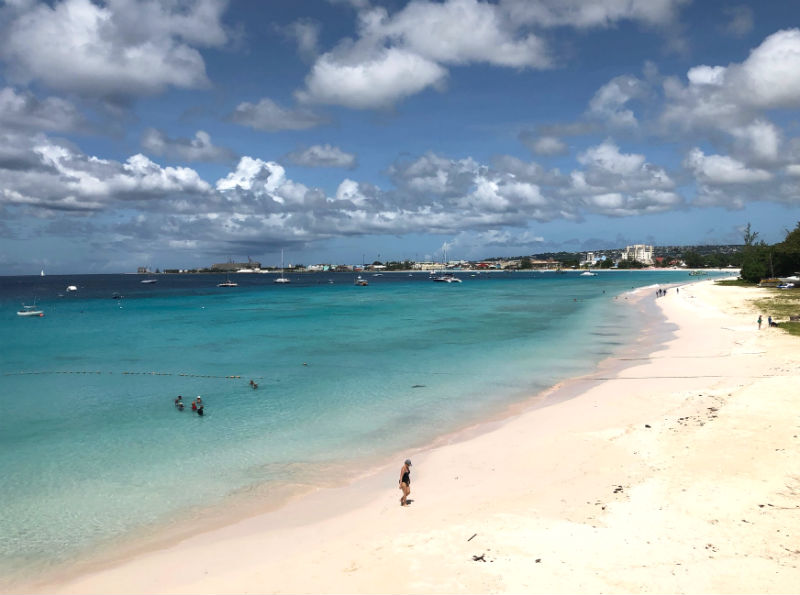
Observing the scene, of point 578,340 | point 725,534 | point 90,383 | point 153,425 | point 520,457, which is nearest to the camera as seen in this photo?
point 725,534

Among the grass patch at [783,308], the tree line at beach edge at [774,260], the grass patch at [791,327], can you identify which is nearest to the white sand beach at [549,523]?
the grass patch at [791,327]

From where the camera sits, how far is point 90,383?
106 feet

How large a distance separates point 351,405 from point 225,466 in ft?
27.4

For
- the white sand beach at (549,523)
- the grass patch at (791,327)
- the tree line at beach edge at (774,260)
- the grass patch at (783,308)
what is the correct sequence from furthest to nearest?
the tree line at beach edge at (774,260) → the grass patch at (783,308) → the grass patch at (791,327) → the white sand beach at (549,523)

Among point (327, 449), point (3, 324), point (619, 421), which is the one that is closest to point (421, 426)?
point (327, 449)

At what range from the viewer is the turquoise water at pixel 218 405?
49.7 ft

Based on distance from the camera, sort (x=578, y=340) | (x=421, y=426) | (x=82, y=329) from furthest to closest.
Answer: (x=82, y=329) → (x=578, y=340) → (x=421, y=426)

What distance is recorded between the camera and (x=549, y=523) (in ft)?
38.6

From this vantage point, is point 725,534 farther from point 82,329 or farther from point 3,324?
point 3,324

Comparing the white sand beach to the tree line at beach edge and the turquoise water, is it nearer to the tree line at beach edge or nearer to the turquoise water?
the turquoise water

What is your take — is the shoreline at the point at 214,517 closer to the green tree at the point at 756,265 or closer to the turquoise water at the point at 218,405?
the turquoise water at the point at 218,405

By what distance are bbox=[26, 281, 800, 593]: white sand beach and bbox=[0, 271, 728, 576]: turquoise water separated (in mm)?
2670

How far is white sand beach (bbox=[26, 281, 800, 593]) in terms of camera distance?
32.0ft

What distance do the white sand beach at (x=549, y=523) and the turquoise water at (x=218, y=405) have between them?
2.67m
